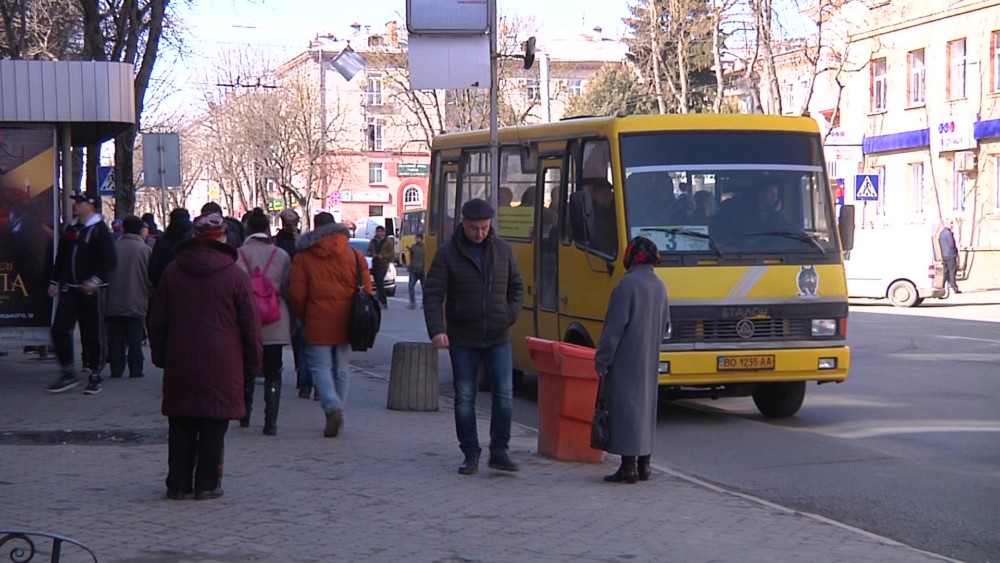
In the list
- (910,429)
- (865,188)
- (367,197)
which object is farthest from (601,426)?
(367,197)

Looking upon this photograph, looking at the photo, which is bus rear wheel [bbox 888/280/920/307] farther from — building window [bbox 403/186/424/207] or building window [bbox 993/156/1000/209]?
building window [bbox 403/186/424/207]

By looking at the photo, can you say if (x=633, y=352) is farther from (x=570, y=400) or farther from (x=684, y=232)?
(x=684, y=232)

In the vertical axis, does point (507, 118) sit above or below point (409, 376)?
Answer: above

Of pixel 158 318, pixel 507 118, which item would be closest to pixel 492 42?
pixel 158 318

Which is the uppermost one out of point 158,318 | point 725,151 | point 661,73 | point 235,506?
point 661,73

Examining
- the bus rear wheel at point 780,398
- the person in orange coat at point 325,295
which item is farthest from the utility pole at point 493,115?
the bus rear wheel at point 780,398

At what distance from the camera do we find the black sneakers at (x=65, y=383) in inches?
539

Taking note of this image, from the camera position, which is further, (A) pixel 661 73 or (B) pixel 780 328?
(A) pixel 661 73

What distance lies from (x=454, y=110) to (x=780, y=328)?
156ft

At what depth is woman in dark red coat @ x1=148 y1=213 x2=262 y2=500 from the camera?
7.99 metres

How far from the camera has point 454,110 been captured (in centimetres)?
5897

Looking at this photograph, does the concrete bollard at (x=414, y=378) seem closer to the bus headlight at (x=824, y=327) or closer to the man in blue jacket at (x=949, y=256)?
the bus headlight at (x=824, y=327)

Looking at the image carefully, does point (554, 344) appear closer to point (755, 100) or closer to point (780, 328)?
point (780, 328)

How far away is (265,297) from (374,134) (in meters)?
74.1
